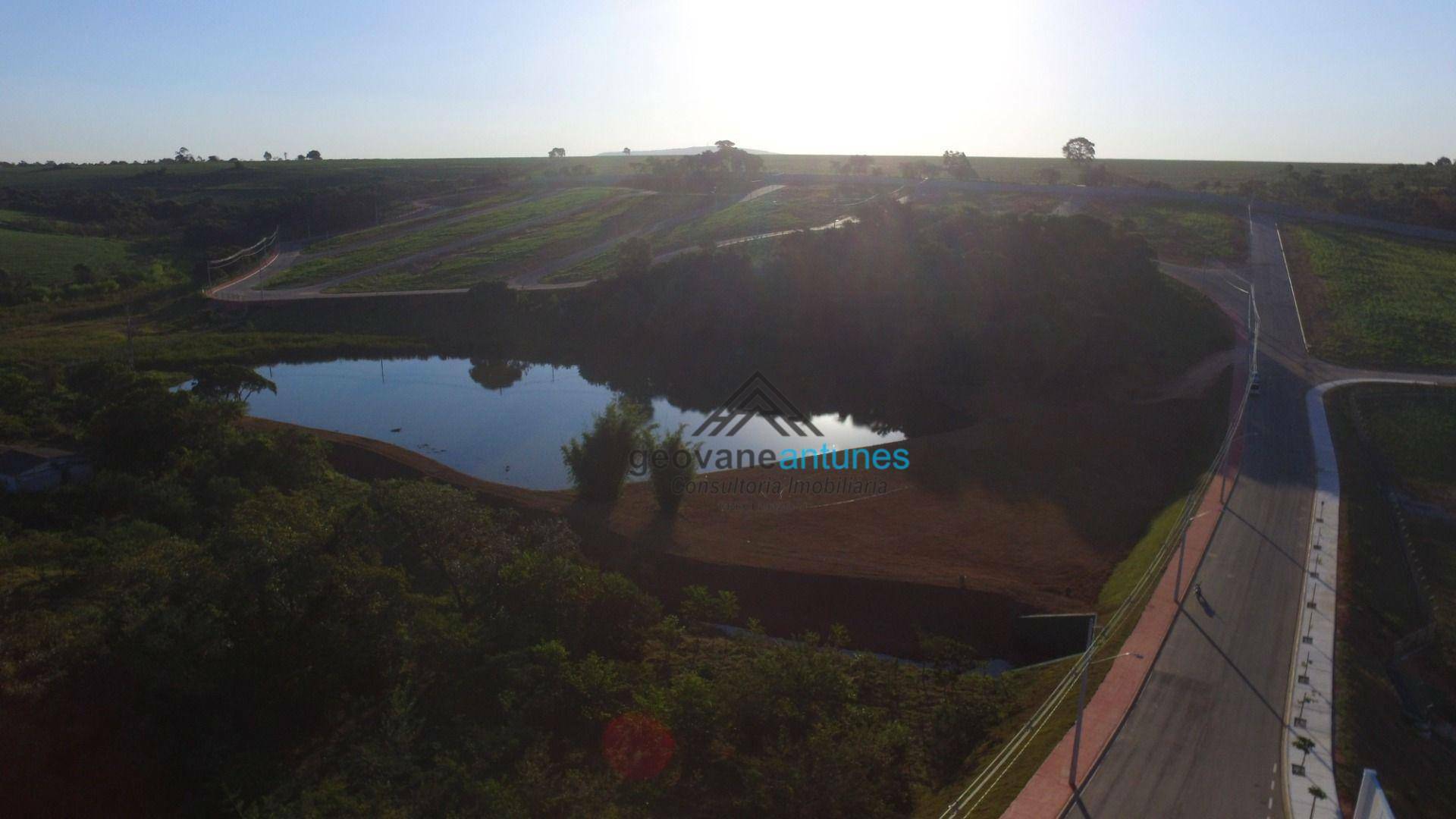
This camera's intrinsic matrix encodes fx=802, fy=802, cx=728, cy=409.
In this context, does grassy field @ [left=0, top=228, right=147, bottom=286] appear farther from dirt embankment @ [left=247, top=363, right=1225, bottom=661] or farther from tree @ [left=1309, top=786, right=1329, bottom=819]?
tree @ [left=1309, top=786, right=1329, bottom=819]

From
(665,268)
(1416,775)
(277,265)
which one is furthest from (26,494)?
(277,265)

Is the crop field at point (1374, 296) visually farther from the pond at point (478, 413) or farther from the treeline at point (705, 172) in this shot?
the treeline at point (705, 172)

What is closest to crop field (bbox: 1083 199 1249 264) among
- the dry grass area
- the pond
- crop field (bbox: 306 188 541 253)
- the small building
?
the dry grass area

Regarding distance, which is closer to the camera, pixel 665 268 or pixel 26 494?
pixel 26 494

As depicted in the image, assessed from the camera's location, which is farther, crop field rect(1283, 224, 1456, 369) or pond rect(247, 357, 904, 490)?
crop field rect(1283, 224, 1456, 369)

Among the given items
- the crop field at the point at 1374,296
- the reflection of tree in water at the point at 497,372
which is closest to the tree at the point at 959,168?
the crop field at the point at 1374,296

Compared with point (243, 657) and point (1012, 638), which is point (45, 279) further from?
point (1012, 638)
